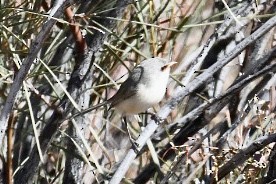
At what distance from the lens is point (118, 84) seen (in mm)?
3102

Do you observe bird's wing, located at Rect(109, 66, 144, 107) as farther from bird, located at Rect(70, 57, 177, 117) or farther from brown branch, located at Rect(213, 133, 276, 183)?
brown branch, located at Rect(213, 133, 276, 183)

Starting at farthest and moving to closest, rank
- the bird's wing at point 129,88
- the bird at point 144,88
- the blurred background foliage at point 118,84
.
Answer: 1. the bird's wing at point 129,88
2. the bird at point 144,88
3. the blurred background foliage at point 118,84

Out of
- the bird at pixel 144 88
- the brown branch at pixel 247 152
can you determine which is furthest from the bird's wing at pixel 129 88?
the brown branch at pixel 247 152

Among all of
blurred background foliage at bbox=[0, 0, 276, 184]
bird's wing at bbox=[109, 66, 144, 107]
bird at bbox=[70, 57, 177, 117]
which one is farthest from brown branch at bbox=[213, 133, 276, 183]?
bird's wing at bbox=[109, 66, 144, 107]

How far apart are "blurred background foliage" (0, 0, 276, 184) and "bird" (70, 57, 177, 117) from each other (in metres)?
0.08

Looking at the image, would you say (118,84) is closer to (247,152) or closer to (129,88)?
(129,88)

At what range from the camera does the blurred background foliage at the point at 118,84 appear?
2578 mm

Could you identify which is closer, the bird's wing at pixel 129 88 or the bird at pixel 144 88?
the bird at pixel 144 88

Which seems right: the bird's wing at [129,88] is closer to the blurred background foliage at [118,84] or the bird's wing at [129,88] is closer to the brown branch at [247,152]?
the blurred background foliage at [118,84]

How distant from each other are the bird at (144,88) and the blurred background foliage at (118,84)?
3.3 inches

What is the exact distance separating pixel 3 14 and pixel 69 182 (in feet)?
2.72

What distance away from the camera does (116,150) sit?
4.17 metres

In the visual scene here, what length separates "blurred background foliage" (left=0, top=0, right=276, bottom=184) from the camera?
258 centimetres

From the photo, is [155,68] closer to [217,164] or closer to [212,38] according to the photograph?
[212,38]
